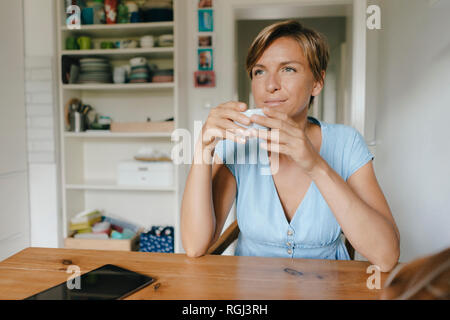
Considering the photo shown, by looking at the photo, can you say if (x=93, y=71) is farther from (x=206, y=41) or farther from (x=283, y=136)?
(x=283, y=136)

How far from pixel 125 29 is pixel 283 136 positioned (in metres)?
2.09

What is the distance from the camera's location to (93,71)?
94.9 inches

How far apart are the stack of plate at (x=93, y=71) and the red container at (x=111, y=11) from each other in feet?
0.93

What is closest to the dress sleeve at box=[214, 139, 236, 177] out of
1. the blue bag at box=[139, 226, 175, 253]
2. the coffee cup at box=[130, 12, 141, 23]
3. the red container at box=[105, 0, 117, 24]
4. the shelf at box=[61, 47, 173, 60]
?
the shelf at box=[61, 47, 173, 60]

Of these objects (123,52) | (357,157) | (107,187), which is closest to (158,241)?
(107,187)

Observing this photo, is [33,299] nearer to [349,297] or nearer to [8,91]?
[349,297]

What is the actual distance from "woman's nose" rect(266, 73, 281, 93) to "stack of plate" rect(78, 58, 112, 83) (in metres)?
1.83

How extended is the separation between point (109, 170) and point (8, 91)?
0.91m

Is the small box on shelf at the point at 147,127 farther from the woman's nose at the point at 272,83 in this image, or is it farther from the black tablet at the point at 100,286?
the black tablet at the point at 100,286

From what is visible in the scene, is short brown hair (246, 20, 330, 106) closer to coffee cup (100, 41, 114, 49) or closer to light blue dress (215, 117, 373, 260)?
light blue dress (215, 117, 373, 260)

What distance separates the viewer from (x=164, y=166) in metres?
2.39

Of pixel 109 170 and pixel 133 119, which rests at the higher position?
pixel 133 119

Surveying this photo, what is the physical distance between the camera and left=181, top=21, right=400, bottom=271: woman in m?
0.75
